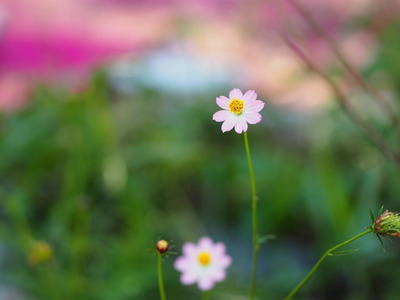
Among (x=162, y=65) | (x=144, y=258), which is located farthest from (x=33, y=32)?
(x=144, y=258)

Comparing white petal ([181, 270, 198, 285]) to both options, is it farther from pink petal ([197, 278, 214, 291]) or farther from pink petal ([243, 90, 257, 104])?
pink petal ([243, 90, 257, 104])

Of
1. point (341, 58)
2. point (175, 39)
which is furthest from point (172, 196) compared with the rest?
point (175, 39)

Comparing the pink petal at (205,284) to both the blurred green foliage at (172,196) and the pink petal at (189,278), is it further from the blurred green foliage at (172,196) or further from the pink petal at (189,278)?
the blurred green foliage at (172,196)

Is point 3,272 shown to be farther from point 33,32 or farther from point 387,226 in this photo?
point 33,32

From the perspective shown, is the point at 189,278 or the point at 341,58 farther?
the point at 341,58

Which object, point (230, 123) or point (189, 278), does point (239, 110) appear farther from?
point (189, 278)

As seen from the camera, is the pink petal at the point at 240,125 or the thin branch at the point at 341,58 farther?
the thin branch at the point at 341,58

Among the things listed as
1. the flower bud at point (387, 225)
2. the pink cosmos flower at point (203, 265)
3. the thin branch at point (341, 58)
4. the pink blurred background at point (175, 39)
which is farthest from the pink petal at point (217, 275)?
the pink blurred background at point (175, 39)
